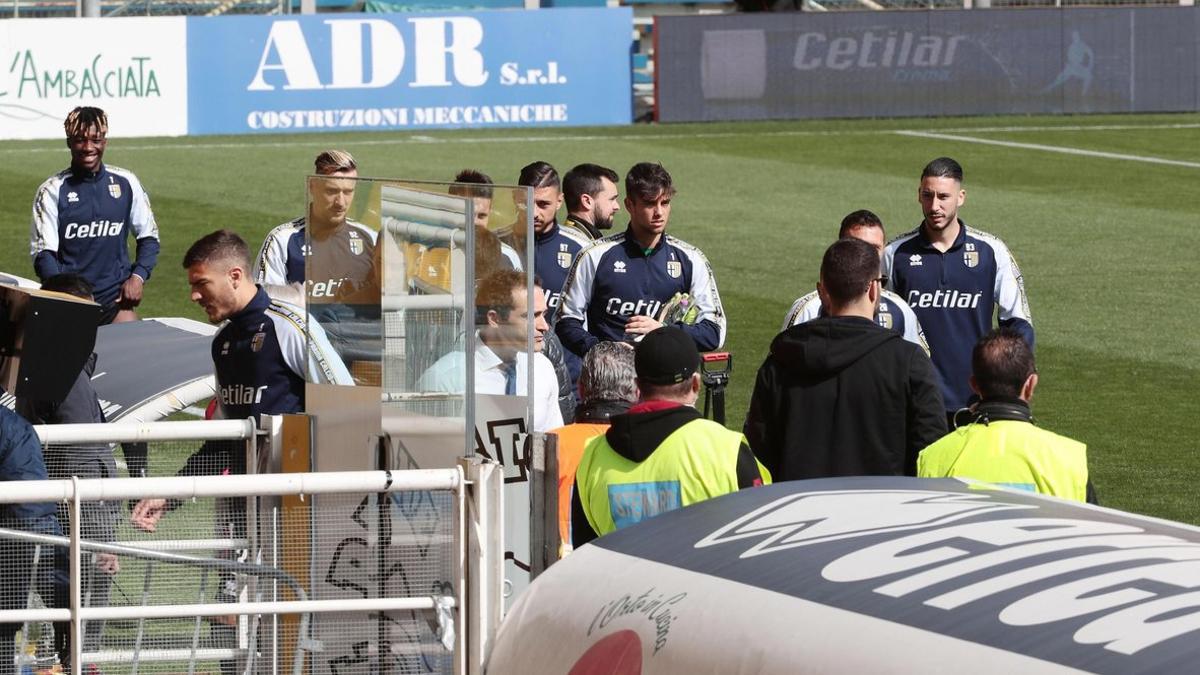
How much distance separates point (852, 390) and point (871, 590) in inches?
96.9

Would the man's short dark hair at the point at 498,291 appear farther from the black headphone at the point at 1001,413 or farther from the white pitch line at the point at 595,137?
the white pitch line at the point at 595,137

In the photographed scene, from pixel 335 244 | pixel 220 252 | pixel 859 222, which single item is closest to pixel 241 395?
pixel 220 252

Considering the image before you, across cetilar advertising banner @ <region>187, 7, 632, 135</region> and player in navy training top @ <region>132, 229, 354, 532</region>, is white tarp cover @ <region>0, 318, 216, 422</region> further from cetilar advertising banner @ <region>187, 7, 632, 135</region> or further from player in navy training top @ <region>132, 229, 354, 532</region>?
cetilar advertising banner @ <region>187, 7, 632, 135</region>

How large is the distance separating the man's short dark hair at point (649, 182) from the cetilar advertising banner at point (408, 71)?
21.9 metres

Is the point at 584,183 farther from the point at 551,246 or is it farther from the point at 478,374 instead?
the point at 478,374

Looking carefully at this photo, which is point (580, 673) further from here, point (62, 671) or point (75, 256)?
point (75, 256)

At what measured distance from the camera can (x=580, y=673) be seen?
13.0ft

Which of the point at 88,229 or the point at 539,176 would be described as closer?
the point at 539,176

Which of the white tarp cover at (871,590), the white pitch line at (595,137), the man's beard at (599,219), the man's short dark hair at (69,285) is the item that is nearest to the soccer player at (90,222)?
the man's beard at (599,219)

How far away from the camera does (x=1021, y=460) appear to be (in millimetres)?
5227

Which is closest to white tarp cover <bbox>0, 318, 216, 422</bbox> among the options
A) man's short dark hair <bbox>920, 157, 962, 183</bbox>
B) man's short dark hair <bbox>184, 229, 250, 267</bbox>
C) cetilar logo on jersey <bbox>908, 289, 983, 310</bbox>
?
man's short dark hair <bbox>184, 229, 250, 267</bbox>

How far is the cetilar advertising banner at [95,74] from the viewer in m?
27.3

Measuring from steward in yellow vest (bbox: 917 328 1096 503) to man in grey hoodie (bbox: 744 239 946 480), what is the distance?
0.35 m

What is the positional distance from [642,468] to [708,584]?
4.72 ft
